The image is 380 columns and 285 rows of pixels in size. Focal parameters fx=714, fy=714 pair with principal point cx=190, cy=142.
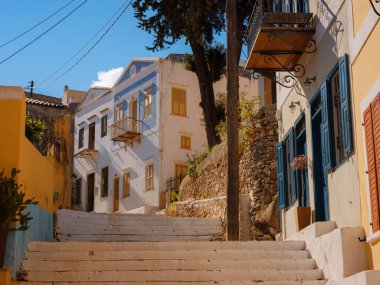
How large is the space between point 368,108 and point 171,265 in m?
3.64

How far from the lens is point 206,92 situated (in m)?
29.4

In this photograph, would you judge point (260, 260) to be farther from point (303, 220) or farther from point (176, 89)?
point (176, 89)

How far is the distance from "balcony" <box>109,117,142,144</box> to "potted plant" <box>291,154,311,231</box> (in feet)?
69.7

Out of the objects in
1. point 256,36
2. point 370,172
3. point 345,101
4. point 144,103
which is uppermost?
point 144,103

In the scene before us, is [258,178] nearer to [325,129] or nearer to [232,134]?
[232,134]

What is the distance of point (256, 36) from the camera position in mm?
13352

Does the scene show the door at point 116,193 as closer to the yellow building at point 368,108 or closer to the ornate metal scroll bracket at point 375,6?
the yellow building at point 368,108

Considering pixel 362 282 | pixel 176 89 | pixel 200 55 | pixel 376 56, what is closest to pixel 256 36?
pixel 376 56

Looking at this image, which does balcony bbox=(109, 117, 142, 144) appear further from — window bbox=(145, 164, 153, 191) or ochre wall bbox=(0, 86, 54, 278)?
ochre wall bbox=(0, 86, 54, 278)

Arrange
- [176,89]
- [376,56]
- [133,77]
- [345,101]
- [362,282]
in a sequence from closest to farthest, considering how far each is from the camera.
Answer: [362,282]
[376,56]
[345,101]
[176,89]
[133,77]

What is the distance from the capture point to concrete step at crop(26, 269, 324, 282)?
395 inches

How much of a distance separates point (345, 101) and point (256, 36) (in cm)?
342

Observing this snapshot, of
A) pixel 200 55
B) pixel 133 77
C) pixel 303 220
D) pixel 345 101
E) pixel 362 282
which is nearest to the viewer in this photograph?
pixel 362 282

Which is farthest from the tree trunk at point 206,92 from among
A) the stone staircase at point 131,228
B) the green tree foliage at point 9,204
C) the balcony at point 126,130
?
the green tree foliage at point 9,204
